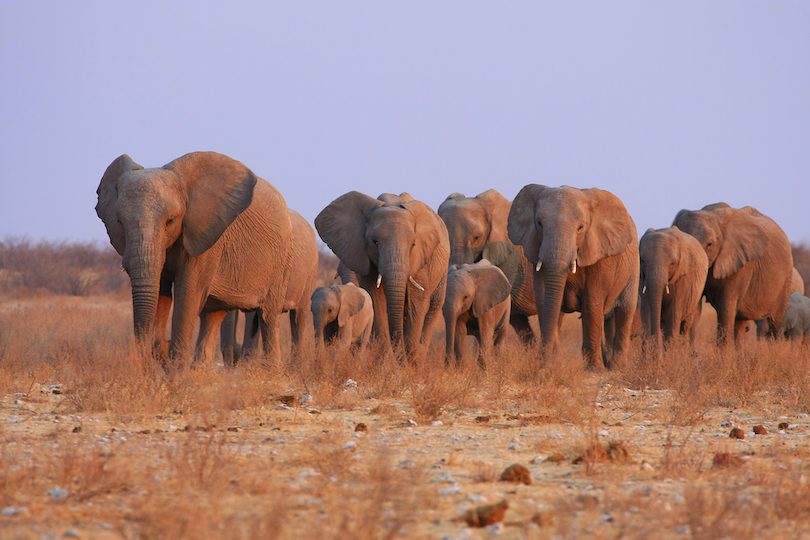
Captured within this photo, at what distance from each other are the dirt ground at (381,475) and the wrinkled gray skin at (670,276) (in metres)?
7.44

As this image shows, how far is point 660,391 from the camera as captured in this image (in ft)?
32.1

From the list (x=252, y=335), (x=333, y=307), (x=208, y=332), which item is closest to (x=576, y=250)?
(x=333, y=307)

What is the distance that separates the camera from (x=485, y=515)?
3.68 meters

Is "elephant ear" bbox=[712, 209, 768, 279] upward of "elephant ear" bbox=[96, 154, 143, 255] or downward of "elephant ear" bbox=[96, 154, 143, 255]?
downward

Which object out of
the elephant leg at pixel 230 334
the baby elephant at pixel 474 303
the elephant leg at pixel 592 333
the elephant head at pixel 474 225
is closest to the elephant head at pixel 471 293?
the baby elephant at pixel 474 303

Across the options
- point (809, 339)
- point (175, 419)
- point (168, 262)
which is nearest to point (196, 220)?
point (168, 262)

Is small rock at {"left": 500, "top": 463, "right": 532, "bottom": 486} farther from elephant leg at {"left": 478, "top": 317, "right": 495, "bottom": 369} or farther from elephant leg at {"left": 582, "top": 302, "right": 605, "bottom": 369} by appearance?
elephant leg at {"left": 478, "top": 317, "right": 495, "bottom": 369}

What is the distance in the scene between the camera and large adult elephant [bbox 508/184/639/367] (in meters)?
11.8

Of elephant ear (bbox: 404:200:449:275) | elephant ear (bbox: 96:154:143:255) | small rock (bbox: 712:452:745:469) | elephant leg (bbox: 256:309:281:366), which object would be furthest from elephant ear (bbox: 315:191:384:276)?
small rock (bbox: 712:452:745:469)

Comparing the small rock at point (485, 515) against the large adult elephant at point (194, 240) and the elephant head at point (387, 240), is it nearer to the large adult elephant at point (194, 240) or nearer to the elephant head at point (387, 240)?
the large adult elephant at point (194, 240)

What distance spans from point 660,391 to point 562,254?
2658 millimetres

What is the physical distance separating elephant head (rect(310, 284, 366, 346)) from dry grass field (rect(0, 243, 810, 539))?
5390 millimetres

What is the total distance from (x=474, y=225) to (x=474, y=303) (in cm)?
267

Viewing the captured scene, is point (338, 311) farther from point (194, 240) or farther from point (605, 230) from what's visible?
point (194, 240)
